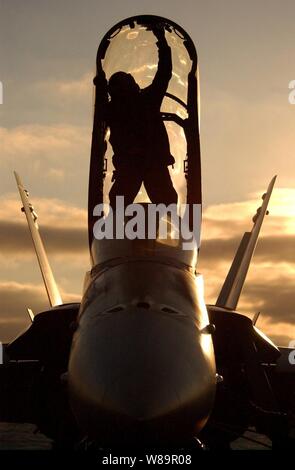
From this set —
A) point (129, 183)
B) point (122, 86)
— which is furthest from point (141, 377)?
point (122, 86)

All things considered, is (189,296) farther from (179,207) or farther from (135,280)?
(179,207)

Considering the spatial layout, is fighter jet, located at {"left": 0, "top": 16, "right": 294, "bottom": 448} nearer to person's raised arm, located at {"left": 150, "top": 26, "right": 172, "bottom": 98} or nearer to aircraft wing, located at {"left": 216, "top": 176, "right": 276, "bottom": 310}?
person's raised arm, located at {"left": 150, "top": 26, "right": 172, "bottom": 98}

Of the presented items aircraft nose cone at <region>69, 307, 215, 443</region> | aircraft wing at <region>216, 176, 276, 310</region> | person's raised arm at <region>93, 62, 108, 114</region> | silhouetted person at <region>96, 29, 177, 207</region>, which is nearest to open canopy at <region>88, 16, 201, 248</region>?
person's raised arm at <region>93, 62, 108, 114</region>

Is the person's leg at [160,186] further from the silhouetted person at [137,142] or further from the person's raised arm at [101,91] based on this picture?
the person's raised arm at [101,91]

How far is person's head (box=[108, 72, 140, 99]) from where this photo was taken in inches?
354

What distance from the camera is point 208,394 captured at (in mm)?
6922

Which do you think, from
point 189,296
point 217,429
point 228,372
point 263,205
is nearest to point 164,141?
point 189,296

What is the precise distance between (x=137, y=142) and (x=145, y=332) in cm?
267

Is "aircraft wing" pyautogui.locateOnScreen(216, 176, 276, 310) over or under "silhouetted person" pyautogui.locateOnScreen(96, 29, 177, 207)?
under

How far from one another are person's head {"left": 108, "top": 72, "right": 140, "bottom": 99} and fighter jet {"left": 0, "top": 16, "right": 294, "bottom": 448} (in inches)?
1.6
